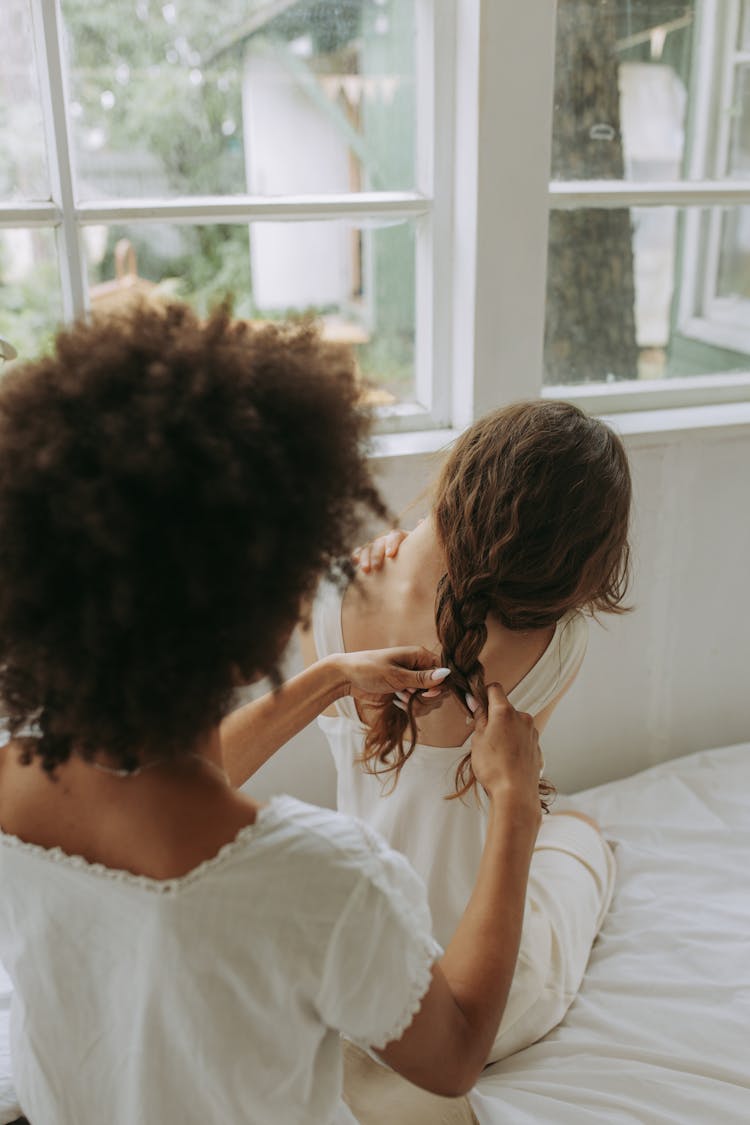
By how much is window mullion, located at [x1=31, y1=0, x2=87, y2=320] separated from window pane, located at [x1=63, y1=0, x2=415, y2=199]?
45mm

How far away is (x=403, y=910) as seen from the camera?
2.39 feet

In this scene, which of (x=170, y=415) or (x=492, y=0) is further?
(x=492, y=0)

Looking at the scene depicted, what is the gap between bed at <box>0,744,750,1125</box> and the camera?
1.18 meters

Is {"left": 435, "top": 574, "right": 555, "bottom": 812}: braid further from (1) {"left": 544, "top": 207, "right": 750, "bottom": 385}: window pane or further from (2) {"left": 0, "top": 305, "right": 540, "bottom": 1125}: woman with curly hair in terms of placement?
(1) {"left": 544, "top": 207, "right": 750, "bottom": 385}: window pane

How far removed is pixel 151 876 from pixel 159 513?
0.85ft

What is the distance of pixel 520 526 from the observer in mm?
1146

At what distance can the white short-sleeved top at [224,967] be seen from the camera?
70cm

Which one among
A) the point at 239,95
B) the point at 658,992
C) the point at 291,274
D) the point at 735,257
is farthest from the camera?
the point at 735,257

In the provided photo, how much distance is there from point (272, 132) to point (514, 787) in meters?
1.19

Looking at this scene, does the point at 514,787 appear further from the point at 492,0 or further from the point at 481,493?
the point at 492,0

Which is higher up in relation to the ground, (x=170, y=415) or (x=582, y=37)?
(x=582, y=37)

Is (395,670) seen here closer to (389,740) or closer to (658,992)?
(389,740)

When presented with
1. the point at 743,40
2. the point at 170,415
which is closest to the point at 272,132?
the point at 743,40

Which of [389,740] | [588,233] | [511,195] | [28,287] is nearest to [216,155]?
[28,287]
